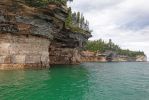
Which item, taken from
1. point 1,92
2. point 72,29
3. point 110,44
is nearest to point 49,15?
point 72,29

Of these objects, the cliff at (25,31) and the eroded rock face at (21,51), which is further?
the eroded rock face at (21,51)

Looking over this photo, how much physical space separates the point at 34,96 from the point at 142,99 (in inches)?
468

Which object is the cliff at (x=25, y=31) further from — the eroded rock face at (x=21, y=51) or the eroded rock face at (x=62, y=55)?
the eroded rock face at (x=62, y=55)

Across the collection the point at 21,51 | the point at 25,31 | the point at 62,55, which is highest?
the point at 25,31

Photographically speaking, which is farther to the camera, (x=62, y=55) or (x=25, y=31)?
(x=62, y=55)

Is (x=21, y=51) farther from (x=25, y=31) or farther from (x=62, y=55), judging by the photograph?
(x=62, y=55)

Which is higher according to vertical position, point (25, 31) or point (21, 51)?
point (25, 31)

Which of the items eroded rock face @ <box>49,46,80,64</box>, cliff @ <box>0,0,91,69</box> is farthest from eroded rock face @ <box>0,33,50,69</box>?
eroded rock face @ <box>49,46,80,64</box>

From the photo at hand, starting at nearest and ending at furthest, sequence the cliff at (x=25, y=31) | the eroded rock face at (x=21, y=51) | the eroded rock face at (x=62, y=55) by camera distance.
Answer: the cliff at (x=25, y=31)
the eroded rock face at (x=21, y=51)
the eroded rock face at (x=62, y=55)

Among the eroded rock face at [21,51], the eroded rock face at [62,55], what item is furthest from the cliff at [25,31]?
the eroded rock face at [62,55]

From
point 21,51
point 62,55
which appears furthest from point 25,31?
point 62,55

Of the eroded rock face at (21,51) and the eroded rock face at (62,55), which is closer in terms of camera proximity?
the eroded rock face at (21,51)

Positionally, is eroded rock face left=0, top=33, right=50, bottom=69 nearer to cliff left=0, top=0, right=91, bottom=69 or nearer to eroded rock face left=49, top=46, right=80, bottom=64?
cliff left=0, top=0, right=91, bottom=69

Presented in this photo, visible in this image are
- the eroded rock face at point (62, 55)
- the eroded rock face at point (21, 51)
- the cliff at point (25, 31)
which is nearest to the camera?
the cliff at point (25, 31)
